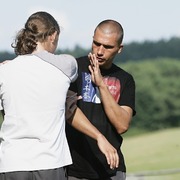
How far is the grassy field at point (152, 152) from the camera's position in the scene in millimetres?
33938

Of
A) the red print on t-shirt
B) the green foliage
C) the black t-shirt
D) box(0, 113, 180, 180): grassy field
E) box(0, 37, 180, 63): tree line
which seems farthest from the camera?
box(0, 37, 180, 63): tree line

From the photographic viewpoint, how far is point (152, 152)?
41312mm

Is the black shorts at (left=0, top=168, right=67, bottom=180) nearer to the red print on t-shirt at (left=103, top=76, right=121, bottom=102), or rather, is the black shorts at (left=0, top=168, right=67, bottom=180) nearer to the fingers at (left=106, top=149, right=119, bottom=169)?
the fingers at (left=106, top=149, right=119, bottom=169)

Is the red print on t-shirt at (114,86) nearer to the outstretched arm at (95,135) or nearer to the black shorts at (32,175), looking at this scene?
the outstretched arm at (95,135)

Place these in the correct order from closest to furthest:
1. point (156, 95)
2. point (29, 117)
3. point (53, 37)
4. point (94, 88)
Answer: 1. point (29, 117)
2. point (53, 37)
3. point (94, 88)
4. point (156, 95)

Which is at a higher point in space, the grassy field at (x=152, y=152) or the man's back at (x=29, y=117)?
the man's back at (x=29, y=117)

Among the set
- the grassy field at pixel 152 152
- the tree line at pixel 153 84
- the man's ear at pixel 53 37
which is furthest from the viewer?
the tree line at pixel 153 84

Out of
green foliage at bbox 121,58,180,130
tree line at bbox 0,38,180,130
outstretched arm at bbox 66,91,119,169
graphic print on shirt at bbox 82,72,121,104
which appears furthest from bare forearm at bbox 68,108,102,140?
green foliage at bbox 121,58,180,130

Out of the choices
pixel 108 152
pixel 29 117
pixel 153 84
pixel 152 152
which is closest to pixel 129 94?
pixel 108 152

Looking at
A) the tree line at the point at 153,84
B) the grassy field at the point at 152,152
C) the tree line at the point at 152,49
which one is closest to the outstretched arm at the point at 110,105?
the grassy field at the point at 152,152

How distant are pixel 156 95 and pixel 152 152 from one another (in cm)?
1877

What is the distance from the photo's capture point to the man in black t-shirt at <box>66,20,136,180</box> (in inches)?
178

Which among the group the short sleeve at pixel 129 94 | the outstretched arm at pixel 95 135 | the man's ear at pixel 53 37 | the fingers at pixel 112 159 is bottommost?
the fingers at pixel 112 159

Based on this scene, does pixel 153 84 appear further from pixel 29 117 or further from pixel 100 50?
pixel 29 117
